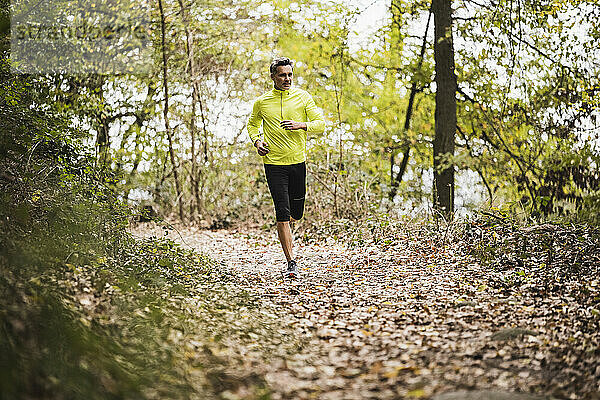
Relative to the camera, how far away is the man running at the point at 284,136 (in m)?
5.08

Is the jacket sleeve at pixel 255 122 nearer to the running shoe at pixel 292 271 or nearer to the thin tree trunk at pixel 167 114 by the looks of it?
the running shoe at pixel 292 271

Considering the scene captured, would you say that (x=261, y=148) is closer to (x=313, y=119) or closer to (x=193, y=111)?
(x=313, y=119)

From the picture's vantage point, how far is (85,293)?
3078 millimetres

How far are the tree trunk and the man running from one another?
284 centimetres

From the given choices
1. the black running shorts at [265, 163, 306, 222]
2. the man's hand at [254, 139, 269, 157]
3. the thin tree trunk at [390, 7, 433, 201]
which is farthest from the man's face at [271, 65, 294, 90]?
the thin tree trunk at [390, 7, 433, 201]

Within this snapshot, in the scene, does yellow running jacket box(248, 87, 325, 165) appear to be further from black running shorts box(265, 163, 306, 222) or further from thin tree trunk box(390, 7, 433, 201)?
thin tree trunk box(390, 7, 433, 201)

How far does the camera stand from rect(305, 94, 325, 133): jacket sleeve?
5094mm

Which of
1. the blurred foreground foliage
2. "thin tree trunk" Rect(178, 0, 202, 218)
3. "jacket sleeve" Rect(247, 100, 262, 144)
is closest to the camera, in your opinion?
the blurred foreground foliage

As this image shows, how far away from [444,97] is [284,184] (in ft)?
11.3

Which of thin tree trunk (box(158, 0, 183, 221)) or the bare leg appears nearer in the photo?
the bare leg

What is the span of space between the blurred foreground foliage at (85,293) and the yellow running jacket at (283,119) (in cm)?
125

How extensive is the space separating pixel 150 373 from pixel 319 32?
7.98 m

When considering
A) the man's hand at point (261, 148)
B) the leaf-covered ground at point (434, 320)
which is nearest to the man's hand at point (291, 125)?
the man's hand at point (261, 148)

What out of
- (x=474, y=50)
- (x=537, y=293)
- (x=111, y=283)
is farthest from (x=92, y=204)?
(x=474, y=50)
